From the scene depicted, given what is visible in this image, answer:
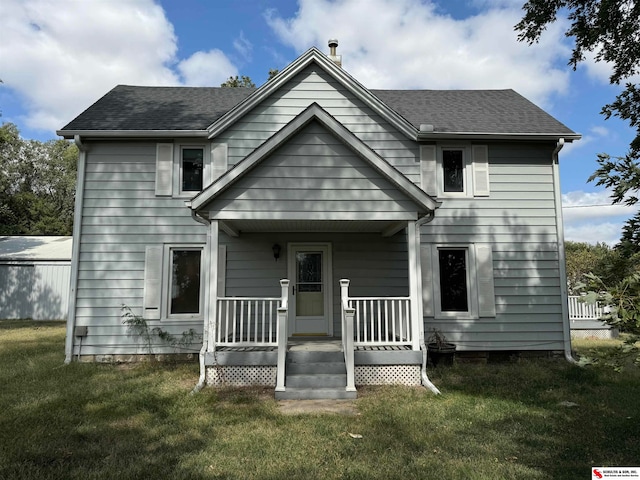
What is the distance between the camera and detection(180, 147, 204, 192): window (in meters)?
8.80

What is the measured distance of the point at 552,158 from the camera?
905 cm

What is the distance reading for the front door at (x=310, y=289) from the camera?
8.50m

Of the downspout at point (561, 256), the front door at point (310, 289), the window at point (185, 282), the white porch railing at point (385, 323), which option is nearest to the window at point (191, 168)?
the window at point (185, 282)

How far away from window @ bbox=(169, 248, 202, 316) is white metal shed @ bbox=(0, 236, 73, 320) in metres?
11.6

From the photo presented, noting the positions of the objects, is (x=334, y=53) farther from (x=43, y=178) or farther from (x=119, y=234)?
(x=43, y=178)

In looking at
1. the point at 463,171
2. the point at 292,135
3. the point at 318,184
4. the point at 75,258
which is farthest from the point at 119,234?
the point at 463,171

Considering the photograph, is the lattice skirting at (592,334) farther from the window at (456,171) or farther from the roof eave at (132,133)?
the roof eave at (132,133)

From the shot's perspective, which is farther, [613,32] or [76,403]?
[613,32]

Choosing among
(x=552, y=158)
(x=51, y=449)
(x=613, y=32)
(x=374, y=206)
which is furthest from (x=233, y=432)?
(x=613, y=32)

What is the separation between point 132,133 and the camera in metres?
8.48

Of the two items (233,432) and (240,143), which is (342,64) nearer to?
(240,143)

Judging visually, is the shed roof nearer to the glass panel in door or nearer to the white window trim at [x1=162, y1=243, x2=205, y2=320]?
the white window trim at [x1=162, y1=243, x2=205, y2=320]

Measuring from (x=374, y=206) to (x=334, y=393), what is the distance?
2.99m

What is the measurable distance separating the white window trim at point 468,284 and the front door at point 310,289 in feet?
7.54
